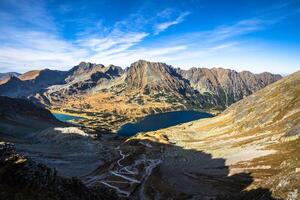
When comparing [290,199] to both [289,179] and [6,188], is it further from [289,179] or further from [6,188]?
[6,188]

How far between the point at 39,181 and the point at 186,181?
5678cm

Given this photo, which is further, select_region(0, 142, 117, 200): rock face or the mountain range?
the mountain range

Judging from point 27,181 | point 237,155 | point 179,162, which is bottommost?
point 179,162

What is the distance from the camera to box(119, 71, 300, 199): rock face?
64700 millimetres

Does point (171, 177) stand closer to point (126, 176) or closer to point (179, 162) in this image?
point (126, 176)

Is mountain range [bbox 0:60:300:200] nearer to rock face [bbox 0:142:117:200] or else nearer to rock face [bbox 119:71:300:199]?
rock face [bbox 0:142:117:200]

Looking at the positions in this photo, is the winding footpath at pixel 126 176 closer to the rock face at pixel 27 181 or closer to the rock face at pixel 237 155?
the rock face at pixel 237 155

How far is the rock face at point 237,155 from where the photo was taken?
6470 cm

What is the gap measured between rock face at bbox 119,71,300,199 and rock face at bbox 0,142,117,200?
1173 inches

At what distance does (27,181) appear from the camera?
34969mm

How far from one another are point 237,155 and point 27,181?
3336 inches

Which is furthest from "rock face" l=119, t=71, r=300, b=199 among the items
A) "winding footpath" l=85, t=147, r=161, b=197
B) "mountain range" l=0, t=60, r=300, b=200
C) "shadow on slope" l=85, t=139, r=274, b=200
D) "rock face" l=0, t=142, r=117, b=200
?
"rock face" l=0, t=142, r=117, b=200

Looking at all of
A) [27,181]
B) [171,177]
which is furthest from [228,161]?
[27,181]

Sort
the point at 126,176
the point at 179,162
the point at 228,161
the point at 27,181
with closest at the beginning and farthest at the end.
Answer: the point at 27,181 < the point at 126,176 < the point at 228,161 < the point at 179,162
